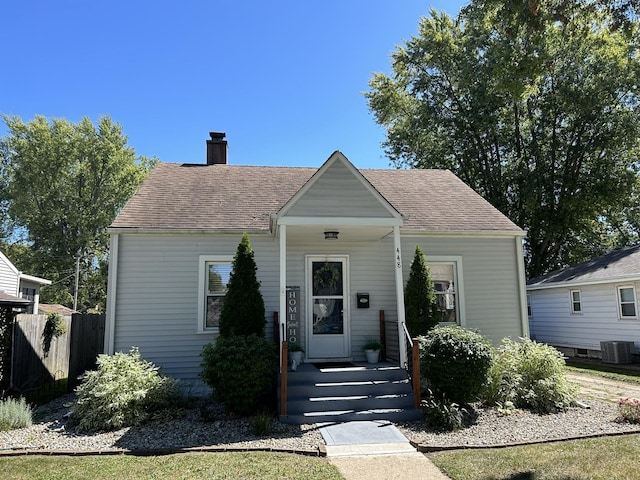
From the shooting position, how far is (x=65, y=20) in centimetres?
1123

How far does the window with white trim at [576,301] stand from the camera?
57.1ft

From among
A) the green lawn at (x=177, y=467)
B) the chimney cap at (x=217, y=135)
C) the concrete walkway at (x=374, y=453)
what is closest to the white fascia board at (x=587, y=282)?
the concrete walkway at (x=374, y=453)

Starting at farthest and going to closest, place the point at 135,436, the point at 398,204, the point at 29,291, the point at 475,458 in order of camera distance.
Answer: the point at 29,291 < the point at 398,204 < the point at 135,436 < the point at 475,458

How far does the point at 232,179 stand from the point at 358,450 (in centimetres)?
885

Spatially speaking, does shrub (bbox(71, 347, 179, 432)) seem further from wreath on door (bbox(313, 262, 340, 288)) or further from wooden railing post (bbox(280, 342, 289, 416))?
wreath on door (bbox(313, 262, 340, 288))

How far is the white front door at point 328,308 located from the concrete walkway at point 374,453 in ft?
9.62

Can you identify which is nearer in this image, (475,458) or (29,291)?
(475,458)

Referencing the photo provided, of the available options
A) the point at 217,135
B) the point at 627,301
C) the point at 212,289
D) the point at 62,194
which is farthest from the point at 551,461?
the point at 62,194

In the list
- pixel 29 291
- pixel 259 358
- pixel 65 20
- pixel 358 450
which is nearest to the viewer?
pixel 358 450

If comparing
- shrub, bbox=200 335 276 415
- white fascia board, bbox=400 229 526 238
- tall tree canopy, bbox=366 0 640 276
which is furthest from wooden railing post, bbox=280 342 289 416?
tall tree canopy, bbox=366 0 640 276

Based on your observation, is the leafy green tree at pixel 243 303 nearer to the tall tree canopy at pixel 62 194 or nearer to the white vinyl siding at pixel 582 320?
the white vinyl siding at pixel 582 320

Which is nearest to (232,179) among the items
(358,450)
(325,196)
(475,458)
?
(325,196)

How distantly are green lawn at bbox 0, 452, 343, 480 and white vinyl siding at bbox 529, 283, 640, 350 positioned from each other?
14.4 meters

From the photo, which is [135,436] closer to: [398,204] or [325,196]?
[325,196]
